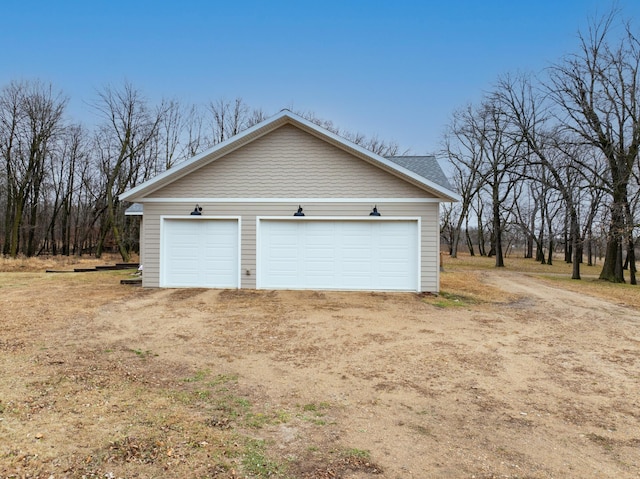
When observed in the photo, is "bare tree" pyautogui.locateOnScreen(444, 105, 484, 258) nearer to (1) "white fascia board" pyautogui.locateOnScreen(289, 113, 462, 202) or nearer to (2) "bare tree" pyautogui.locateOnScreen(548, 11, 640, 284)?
(2) "bare tree" pyautogui.locateOnScreen(548, 11, 640, 284)

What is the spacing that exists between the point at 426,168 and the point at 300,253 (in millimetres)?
5130

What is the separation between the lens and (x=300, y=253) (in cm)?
1058

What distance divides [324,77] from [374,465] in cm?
2107

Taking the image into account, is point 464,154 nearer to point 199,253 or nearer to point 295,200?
point 295,200

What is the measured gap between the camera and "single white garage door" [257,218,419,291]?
34.1ft

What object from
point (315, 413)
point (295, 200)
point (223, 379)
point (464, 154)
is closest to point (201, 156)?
point (295, 200)

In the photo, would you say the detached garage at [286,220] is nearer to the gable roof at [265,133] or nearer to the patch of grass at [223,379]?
the gable roof at [265,133]

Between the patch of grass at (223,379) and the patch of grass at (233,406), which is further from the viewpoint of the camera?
the patch of grass at (223,379)

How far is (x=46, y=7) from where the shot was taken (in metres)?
15.3

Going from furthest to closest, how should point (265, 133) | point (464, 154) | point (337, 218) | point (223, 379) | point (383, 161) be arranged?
point (464, 154) → point (265, 133) → point (337, 218) → point (383, 161) → point (223, 379)

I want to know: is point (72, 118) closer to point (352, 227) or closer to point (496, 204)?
point (352, 227)

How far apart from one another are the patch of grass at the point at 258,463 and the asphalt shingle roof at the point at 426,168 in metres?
9.46

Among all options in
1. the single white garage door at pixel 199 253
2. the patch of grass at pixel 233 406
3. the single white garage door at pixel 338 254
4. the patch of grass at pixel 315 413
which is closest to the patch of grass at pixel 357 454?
the patch of grass at pixel 315 413

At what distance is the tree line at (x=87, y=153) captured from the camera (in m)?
23.7
